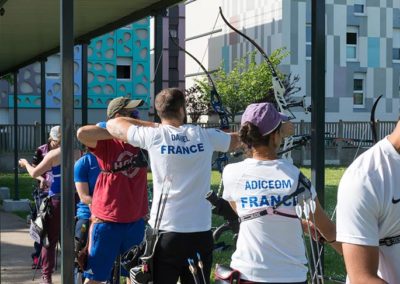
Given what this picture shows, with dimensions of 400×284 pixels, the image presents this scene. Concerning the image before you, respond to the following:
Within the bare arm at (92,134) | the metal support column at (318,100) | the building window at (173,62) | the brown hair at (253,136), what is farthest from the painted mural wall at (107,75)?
the brown hair at (253,136)

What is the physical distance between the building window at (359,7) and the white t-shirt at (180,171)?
128 feet

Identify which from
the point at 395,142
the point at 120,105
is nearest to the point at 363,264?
the point at 395,142

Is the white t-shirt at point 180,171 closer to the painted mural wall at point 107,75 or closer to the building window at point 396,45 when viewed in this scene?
the painted mural wall at point 107,75

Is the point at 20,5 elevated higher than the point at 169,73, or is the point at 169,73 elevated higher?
the point at 169,73

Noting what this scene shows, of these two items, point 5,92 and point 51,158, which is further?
point 5,92

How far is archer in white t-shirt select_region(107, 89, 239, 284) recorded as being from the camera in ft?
13.8

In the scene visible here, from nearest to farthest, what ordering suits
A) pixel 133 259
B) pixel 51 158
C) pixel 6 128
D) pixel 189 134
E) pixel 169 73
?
pixel 189 134 → pixel 133 259 → pixel 51 158 → pixel 6 128 → pixel 169 73

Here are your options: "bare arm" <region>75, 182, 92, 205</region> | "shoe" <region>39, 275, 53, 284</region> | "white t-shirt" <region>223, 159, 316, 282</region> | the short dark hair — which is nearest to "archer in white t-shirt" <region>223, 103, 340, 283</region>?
"white t-shirt" <region>223, 159, 316, 282</region>

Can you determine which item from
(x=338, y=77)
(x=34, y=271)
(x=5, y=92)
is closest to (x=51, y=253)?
(x=34, y=271)

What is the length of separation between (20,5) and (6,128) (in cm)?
2420

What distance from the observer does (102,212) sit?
17.6ft

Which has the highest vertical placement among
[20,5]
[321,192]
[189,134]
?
[20,5]

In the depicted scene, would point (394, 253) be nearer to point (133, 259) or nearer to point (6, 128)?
point (133, 259)

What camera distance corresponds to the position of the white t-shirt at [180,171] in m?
4.20
